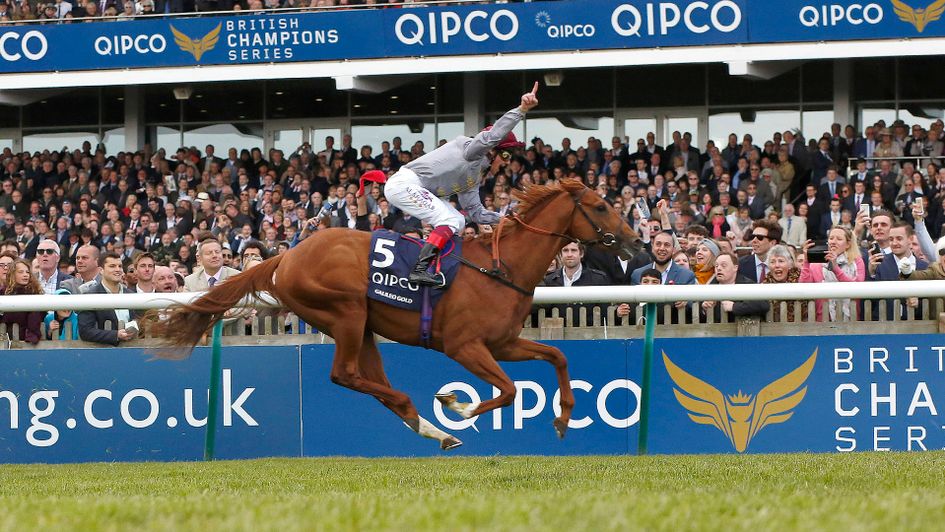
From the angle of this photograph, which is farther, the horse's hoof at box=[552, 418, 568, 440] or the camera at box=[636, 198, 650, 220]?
the camera at box=[636, 198, 650, 220]

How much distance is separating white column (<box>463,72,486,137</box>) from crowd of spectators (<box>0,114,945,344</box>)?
1.55 meters

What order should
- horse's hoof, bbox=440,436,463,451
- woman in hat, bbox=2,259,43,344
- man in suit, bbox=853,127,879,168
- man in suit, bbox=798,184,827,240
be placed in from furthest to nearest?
man in suit, bbox=853,127,879,168
man in suit, bbox=798,184,827,240
woman in hat, bbox=2,259,43,344
horse's hoof, bbox=440,436,463,451

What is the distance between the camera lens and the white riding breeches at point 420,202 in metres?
7.78

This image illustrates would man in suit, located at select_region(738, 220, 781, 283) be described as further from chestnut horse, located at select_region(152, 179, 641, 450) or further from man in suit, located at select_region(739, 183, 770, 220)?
man in suit, located at select_region(739, 183, 770, 220)

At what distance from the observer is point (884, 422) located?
775 cm

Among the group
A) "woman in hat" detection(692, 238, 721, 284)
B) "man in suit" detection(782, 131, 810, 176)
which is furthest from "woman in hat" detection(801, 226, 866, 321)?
"man in suit" detection(782, 131, 810, 176)

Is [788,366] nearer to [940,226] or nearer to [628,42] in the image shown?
[940,226]

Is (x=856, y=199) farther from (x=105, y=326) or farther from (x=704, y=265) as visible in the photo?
(x=105, y=326)

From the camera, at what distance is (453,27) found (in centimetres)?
1991

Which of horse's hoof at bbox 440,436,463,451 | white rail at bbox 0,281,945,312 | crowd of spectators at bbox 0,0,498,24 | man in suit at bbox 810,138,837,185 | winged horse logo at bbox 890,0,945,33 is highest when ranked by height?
crowd of spectators at bbox 0,0,498,24

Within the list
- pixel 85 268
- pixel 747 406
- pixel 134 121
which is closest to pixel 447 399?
pixel 747 406

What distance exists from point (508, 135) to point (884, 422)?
99.1 inches

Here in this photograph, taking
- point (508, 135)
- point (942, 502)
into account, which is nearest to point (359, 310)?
point (508, 135)

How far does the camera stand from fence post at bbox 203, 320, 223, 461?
816 centimetres
